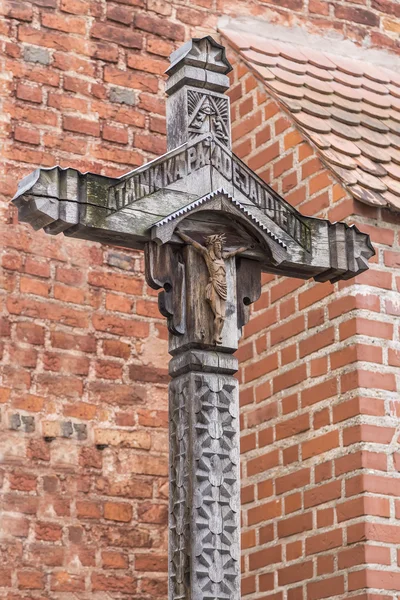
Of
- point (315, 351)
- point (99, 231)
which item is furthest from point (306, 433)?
point (99, 231)

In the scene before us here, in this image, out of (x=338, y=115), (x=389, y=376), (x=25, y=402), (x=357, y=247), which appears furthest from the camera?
(x=338, y=115)

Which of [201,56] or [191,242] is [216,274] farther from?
[201,56]

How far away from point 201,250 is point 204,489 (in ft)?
2.23

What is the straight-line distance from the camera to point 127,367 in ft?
17.2

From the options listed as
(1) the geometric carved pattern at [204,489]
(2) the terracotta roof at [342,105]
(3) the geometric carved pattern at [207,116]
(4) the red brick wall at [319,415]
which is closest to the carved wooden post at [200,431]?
(1) the geometric carved pattern at [204,489]

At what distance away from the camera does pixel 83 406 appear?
511cm


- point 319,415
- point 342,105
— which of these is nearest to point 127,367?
point 319,415

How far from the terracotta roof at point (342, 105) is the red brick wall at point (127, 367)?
0.09 meters

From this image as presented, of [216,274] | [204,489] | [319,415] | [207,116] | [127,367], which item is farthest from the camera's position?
[127,367]

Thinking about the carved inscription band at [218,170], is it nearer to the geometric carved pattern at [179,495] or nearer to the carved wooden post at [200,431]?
the carved wooden post at [200,431]

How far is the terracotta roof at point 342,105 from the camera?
4.83m

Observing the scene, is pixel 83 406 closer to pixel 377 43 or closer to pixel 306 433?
pixel 306 433

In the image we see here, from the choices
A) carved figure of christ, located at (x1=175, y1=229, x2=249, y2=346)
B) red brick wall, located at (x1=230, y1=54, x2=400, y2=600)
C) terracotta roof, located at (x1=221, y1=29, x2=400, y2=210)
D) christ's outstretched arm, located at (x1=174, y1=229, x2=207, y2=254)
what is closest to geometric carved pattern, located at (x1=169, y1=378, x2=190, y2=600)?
carved figure of christ, located at (x1=175, y1=229, x2=249, y2=346)

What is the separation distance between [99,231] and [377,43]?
10.4ft
